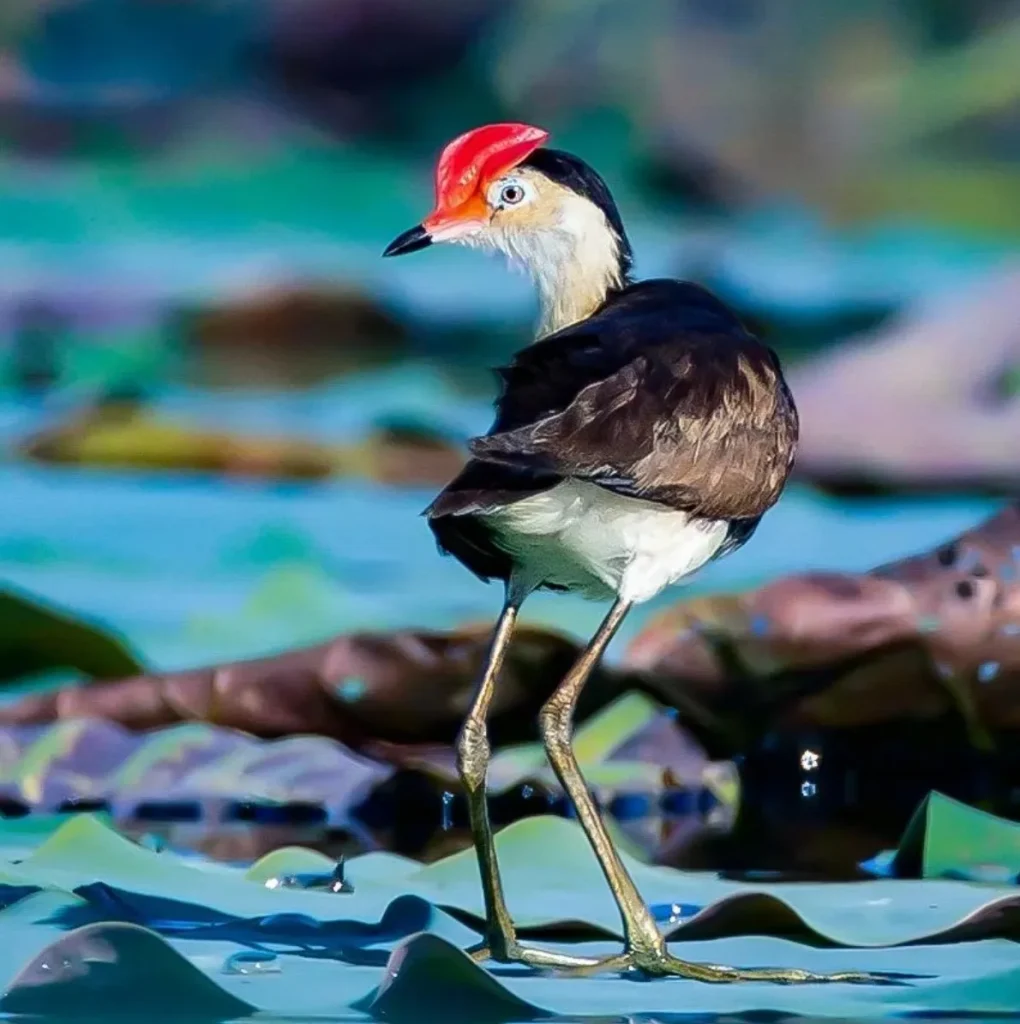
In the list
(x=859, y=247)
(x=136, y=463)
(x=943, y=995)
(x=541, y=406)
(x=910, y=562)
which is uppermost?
(x=859, y=247)

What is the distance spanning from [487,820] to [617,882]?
0.18 metres

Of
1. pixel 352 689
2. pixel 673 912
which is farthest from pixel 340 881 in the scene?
pixel 352 689

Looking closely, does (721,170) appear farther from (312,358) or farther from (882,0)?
(312,358)

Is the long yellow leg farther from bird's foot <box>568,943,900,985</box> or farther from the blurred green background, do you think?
the blurred green background

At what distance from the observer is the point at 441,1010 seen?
2311 mm

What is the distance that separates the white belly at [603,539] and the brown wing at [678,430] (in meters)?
0.04

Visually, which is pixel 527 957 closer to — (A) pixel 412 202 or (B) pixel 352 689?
(B) pixel 352 689

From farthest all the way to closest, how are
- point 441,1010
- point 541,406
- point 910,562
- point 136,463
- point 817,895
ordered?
point 136,463
point 910,562
point 817,895
point 541,406
point 441,1010

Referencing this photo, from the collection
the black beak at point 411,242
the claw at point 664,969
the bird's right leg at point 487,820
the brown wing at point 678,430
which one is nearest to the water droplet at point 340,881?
the bird's right leg at point 487,820

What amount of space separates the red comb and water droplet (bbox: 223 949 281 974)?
88 cm

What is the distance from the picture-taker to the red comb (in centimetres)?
279

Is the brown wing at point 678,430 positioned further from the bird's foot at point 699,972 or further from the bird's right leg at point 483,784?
the bird's foot at point 699,972

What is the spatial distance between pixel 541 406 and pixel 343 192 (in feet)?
9.89

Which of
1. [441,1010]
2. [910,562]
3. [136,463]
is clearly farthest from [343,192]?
[441,1010]
